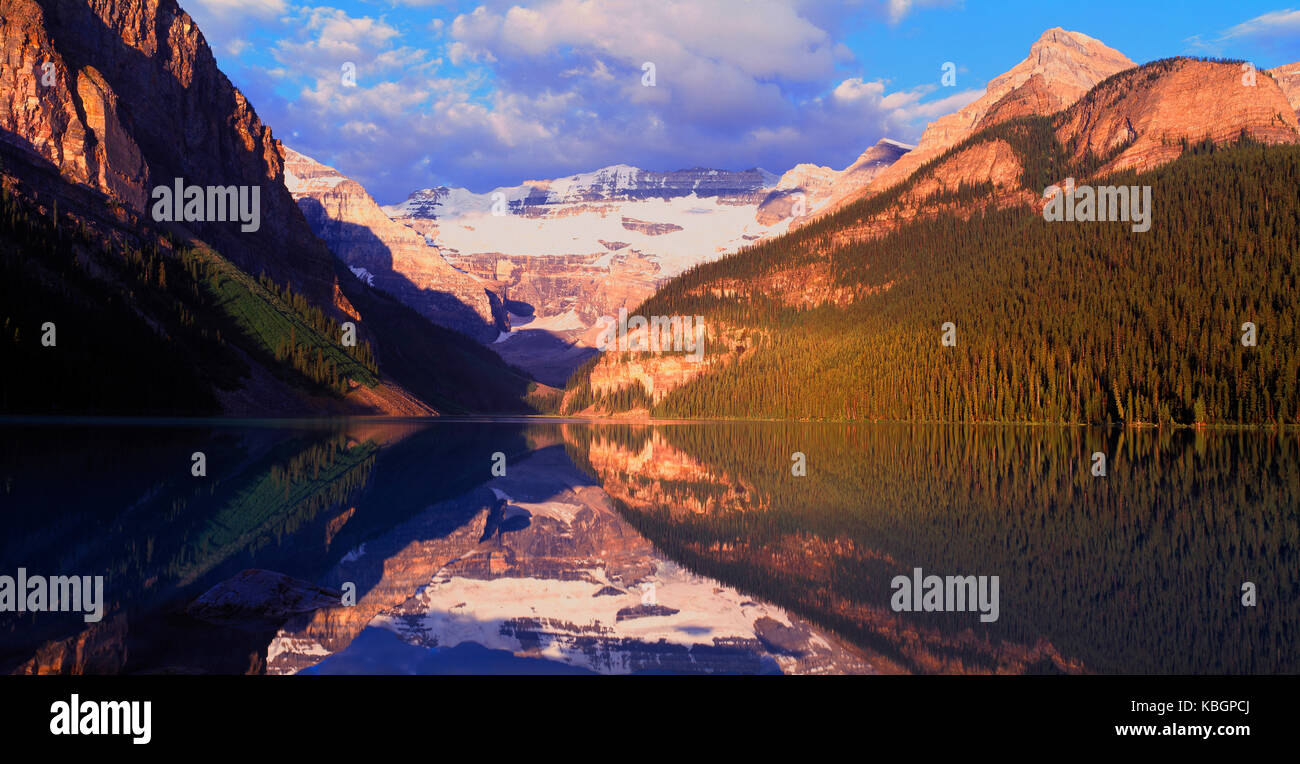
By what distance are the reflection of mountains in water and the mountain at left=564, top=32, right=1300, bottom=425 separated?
93.9 m

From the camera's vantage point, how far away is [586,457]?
49.5m

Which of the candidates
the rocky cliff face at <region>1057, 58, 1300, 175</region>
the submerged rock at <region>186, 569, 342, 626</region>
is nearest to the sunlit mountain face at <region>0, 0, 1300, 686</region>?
the submerged rock at <region>186, 569, 342, 626</region>

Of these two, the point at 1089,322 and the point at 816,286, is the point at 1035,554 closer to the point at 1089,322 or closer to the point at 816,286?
the point at 1089,322

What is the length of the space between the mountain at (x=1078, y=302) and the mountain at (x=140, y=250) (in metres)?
86.1

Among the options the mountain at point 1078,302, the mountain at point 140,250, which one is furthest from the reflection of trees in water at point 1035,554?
the mountain at point 140,250

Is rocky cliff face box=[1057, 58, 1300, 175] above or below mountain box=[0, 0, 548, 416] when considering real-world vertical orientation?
above

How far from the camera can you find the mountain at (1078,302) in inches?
3693

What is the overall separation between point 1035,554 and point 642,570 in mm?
8057

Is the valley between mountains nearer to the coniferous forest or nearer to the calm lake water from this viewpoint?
the coniferous forest

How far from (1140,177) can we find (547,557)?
532 ft

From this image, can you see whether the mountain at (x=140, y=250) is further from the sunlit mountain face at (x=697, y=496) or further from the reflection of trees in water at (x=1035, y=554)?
the reflection of trees in water at (x=1035, y=554)

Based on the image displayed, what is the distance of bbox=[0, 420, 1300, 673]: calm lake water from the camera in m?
10.1

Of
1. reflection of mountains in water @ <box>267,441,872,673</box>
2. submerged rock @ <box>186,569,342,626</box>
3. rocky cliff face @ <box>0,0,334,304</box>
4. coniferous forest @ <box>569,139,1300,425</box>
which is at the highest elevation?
rocky cliff face @ <box>0,0,334,304</box>
